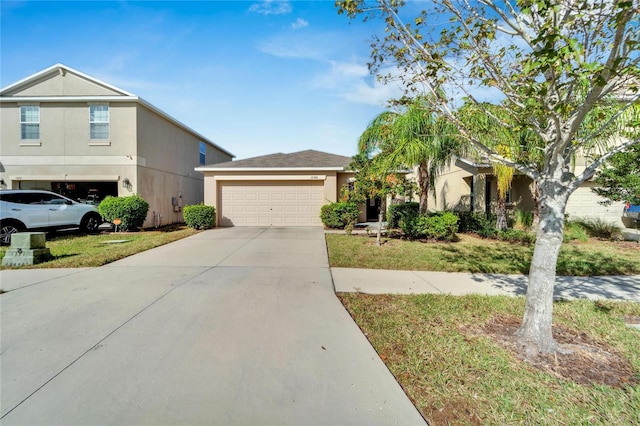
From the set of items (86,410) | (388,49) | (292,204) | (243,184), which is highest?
(388,49)

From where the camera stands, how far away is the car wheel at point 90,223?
1216 cm

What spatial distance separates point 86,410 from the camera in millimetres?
2348

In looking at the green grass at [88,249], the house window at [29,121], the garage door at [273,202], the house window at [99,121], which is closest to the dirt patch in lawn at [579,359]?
the green grass at [88,249]

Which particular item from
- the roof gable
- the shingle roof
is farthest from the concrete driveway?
the roof gable

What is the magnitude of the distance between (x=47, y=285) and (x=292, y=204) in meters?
10.8

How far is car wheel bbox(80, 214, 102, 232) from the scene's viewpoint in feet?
39.9

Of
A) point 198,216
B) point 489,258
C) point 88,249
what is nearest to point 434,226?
point 489,258

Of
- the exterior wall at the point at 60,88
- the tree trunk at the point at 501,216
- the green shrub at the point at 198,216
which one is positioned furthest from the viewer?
the exterior wall at the point at 60,88

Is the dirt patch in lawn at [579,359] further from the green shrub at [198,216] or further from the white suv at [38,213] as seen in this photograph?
the white suv at [38,213]

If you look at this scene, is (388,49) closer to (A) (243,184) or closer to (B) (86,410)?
(B) (86,410)

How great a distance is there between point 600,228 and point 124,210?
19.2 m

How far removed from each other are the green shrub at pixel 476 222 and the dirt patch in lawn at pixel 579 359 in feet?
28.7

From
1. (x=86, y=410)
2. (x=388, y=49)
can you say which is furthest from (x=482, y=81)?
(x=86, y=410)

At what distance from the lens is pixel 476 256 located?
8227mm
